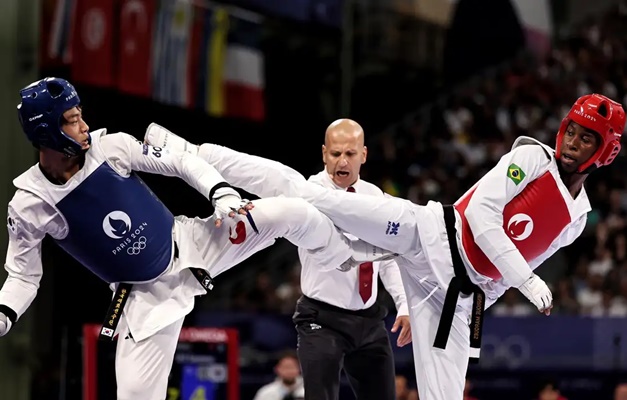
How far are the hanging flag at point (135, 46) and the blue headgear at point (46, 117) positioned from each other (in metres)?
7.94

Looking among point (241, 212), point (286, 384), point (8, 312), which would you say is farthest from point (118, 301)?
point (286, 384)

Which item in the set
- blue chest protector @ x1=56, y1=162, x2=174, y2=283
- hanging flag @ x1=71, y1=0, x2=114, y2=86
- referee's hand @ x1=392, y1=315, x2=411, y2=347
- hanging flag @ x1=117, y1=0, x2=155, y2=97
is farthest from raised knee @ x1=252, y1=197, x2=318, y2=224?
hanging flag @ x1=117, y1=0, x2=155, y2=97

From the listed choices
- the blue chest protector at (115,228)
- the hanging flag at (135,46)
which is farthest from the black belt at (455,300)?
the hanging flag at (135,46)

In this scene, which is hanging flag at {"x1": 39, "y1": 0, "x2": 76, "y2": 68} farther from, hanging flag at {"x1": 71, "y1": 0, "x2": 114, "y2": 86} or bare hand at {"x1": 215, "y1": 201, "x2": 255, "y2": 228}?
bare hand at {"x1": 215, "y1": 201, "x2": 255, "y2": 228}

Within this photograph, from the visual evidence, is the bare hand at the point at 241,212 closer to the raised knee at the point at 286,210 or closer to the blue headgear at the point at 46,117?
the raised knee at the point at 286,210

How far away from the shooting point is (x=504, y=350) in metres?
11.3

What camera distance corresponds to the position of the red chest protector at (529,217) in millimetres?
6004

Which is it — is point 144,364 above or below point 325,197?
below

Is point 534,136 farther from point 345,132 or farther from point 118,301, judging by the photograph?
point 118,301

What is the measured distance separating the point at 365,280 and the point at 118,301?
67.0 inches

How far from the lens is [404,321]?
6.77 metres

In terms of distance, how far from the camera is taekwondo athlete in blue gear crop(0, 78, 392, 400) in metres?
5.47

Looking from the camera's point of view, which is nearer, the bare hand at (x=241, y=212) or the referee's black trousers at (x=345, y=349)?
the bare hand at (x=241, y=212)

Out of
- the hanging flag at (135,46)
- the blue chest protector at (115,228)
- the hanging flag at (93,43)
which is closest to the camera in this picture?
the blue chest protector at (115,228)
